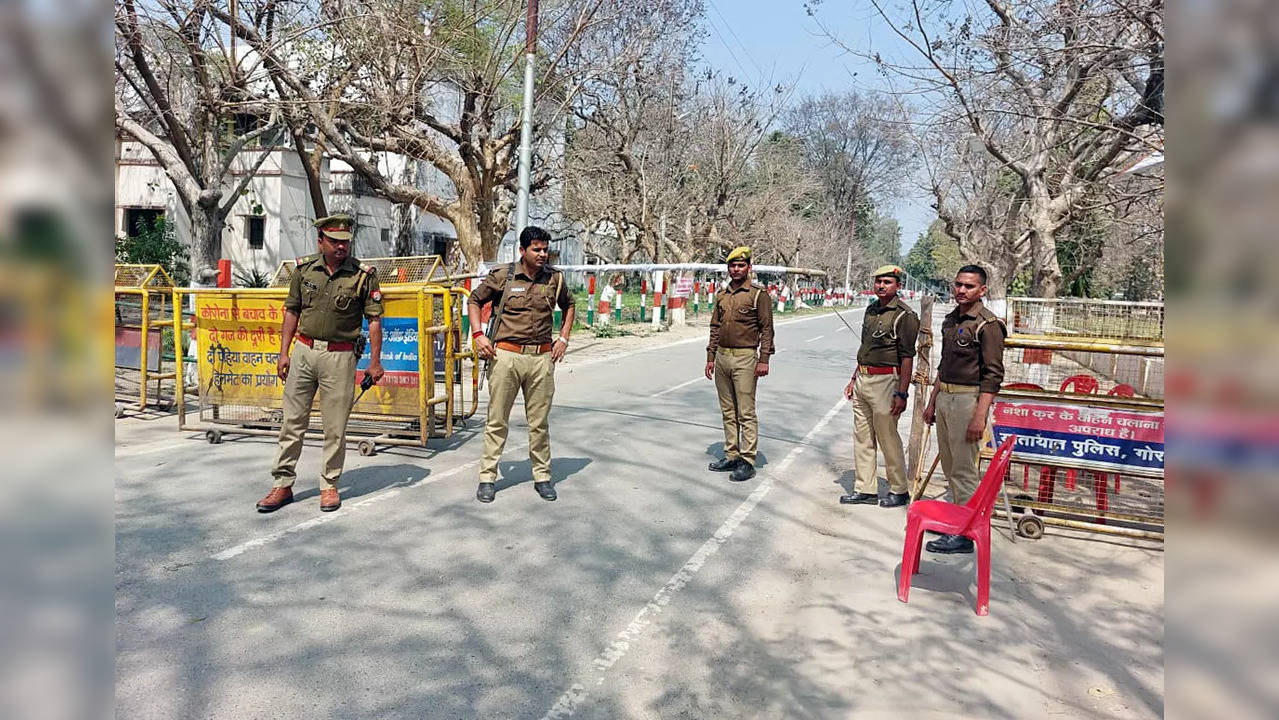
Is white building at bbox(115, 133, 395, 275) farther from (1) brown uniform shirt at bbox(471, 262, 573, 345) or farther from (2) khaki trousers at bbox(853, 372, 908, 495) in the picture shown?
(2) khaki trousers at bbox(853, 372, 908, 495)

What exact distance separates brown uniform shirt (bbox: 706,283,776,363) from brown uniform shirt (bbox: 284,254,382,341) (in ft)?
9.83

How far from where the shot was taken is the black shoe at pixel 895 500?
6.66m

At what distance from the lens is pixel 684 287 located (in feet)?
95.2

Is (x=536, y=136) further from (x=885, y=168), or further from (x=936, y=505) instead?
(x=885, y=168)

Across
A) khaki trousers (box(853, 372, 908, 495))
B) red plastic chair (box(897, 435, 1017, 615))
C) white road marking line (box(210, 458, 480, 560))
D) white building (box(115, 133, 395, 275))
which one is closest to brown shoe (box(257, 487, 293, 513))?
white road marking line (box(210, 458, 480, 560))

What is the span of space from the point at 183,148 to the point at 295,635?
11638mm

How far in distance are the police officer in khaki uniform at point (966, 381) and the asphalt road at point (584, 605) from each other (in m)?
0.58

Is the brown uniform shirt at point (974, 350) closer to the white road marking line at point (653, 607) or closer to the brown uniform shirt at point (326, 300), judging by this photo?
the white road marking line at point (653, 607)

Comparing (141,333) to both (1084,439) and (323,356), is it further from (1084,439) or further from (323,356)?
(1084,439)

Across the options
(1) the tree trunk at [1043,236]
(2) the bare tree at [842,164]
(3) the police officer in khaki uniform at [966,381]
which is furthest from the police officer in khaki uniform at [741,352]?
(2) the bare tree at [842,164]

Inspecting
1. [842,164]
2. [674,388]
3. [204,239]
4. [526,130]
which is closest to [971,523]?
[674,388]

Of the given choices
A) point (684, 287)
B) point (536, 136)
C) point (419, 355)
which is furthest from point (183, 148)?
point (684, 287)

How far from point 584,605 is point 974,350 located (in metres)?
3.13

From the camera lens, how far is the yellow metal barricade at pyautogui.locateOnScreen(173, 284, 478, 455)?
312 inches
